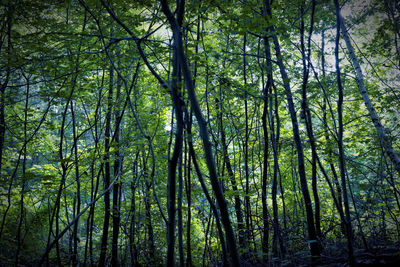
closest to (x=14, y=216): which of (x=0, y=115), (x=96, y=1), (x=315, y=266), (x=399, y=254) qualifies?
(x=0, y=115)

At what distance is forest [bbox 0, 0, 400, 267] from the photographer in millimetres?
2266

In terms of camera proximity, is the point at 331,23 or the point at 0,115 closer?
the point at 0,115

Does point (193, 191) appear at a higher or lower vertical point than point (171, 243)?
higher

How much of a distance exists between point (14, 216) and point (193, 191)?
262 inches

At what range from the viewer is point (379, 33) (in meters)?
5.73

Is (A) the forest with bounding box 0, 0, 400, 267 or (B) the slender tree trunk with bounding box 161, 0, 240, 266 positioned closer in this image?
(B) the slender tree trunk with bounding box 161, 0, 240, 266

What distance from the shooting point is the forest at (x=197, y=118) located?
89.2 inches

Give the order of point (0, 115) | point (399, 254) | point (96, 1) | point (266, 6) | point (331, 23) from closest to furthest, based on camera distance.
A: point (399, 254), point (266, 6), point (96, 1), point (0, 115), point (331, 23)

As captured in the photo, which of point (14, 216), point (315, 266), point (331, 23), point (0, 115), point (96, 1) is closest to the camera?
point (315, 266)

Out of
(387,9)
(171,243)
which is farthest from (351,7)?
(171,243)

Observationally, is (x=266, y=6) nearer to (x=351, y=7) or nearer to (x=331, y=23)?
(x=331, y=23)

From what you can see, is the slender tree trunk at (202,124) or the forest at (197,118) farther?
the forest at (197,118)

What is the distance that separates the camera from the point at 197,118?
1.66 meters

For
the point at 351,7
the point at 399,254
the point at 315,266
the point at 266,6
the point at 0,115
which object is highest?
the point at 351,7
